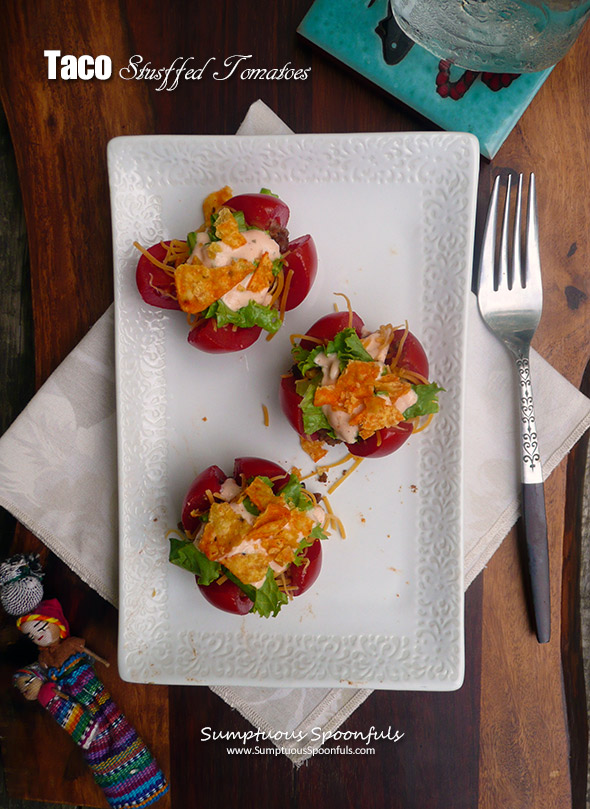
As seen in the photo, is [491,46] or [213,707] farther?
[213,707]

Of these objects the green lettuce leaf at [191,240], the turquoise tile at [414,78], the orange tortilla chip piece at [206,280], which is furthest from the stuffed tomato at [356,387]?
the turquoise tile at [414,78]

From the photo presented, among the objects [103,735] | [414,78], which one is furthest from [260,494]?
[414,78]

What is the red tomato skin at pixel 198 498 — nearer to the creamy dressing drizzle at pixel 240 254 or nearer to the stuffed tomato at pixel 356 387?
the stuffed tomato at pixel 356 387

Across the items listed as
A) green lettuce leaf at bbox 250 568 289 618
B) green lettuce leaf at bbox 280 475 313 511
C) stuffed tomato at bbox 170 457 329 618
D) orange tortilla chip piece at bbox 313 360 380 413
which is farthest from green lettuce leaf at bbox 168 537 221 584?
orange tortilla chip piece at bbox 313 360 380 413

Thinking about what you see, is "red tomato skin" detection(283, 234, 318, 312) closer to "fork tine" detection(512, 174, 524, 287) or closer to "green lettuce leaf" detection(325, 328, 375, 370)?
"green lettuce leaf" detection(325, 328, 375, 370)

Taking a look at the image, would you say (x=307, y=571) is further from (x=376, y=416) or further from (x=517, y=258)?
(x=517, y=258)

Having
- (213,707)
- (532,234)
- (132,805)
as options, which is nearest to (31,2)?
(532,234)

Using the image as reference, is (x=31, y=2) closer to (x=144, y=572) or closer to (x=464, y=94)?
(x=464, y=94)
